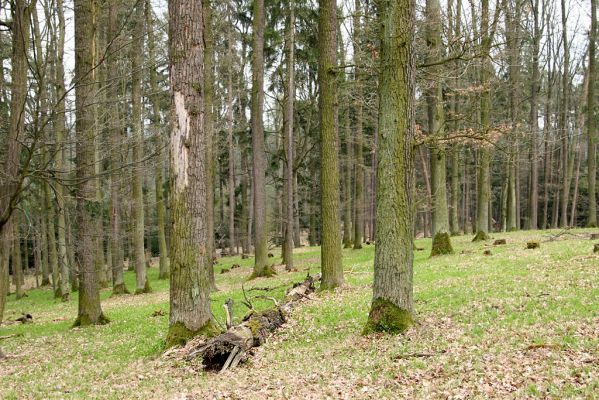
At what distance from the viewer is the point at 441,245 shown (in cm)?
1731

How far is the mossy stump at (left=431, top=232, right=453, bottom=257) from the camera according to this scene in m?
17.2

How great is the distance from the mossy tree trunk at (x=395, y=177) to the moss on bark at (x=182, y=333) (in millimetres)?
2745

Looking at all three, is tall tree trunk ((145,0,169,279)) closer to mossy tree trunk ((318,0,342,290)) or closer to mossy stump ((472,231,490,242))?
mossy tree trunk ((318,0,342,290))

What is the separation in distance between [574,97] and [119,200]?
38.5 m

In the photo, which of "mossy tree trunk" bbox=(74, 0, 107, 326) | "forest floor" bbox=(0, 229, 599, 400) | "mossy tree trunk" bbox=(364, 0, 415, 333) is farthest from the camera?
"mossy tree trunk" bbox=(74, 0, 107, 326)

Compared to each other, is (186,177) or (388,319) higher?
(186,177)

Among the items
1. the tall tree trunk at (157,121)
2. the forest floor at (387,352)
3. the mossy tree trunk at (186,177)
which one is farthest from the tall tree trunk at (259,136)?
the mossy tree trunk at (186,177)

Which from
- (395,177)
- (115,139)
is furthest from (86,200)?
(395,177)

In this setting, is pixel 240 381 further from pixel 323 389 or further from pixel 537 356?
pixel 537 356

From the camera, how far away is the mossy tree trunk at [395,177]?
7.25 metres

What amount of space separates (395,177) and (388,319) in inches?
87.3

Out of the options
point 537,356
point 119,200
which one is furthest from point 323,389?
point 119,200

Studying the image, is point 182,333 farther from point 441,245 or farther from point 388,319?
point 441,245

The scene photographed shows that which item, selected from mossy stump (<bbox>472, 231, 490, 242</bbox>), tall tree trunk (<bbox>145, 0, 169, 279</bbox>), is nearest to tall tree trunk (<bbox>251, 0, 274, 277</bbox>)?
tall tree trunk (<bbox>145, 0, 169, 279</bbox>)
